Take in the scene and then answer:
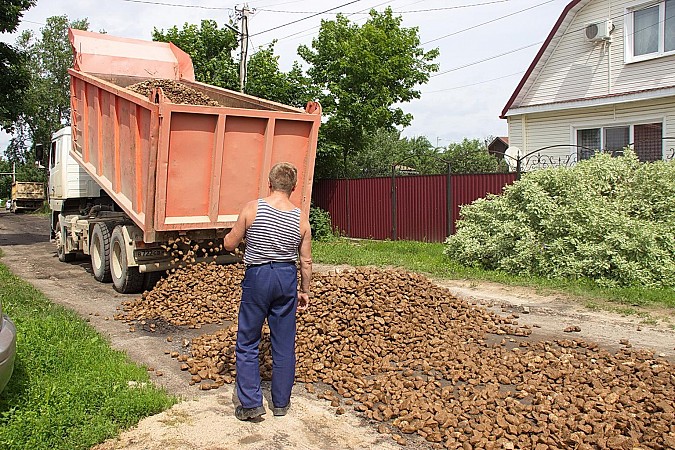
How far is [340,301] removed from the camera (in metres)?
7.14

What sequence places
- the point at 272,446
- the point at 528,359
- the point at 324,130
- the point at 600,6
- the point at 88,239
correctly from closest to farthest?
1. the point at 272,446
2. the point at 528,359
3. the point at 88,239
4. the point at 600,6
5. the point at 324,130

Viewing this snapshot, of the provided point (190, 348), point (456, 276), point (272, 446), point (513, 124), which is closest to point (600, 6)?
point (513, 124)

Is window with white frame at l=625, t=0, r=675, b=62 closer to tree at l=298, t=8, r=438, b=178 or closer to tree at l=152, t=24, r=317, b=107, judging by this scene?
tree at l=298, t=8, r=438, b=178

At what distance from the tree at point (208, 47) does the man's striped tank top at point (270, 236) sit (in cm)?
1550

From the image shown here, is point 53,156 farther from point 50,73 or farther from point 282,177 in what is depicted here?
point 50,73

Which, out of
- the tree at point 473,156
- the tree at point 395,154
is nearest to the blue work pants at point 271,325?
the tree at point 473,156

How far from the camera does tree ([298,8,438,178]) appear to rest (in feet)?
59.7

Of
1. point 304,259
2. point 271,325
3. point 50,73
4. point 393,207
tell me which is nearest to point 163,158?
point 304,259

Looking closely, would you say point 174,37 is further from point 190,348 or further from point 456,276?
point 190,348

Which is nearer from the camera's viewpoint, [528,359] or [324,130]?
[528,359]

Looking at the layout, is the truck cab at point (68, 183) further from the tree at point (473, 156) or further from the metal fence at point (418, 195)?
the tree at point (473, 156)

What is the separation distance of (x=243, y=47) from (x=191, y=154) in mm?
11824

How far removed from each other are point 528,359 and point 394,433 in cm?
201

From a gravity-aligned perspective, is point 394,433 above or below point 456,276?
below
